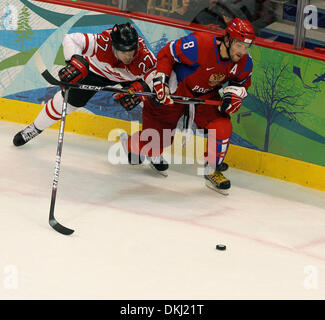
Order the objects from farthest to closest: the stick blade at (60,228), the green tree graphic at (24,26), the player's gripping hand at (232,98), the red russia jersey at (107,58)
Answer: the green tree graphic at (24,26), the red russia jersey at (107,58), the player's gripping hand at (232,98), the stick blade at (60,228)

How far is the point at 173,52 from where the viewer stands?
452cm

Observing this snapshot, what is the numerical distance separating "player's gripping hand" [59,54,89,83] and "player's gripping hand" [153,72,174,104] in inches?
16.6

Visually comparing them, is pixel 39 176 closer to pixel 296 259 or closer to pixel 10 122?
pixel 10 122

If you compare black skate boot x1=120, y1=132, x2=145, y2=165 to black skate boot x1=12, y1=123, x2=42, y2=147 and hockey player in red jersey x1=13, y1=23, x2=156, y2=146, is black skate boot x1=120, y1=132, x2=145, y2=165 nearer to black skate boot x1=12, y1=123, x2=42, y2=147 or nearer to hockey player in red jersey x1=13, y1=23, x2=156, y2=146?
hockey player in red jersey x1=13, y1=23, x2=156, y2=146

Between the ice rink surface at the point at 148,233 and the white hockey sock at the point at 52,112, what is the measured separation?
0.70ft

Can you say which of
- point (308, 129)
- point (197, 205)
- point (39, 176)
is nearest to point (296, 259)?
point (197, 205)

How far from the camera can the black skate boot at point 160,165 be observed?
4891mm

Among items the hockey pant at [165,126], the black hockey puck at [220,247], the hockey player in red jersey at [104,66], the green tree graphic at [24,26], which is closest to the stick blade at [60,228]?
the black hockey puck at [220,247]

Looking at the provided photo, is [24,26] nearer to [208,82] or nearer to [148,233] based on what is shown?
[208,82]

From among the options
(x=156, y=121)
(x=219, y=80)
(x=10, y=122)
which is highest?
(x=219, y=80)

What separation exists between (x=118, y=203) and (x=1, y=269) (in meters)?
1.13

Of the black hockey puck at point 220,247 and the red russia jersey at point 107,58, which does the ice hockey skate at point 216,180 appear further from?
the black hockey puck at point 220,247
